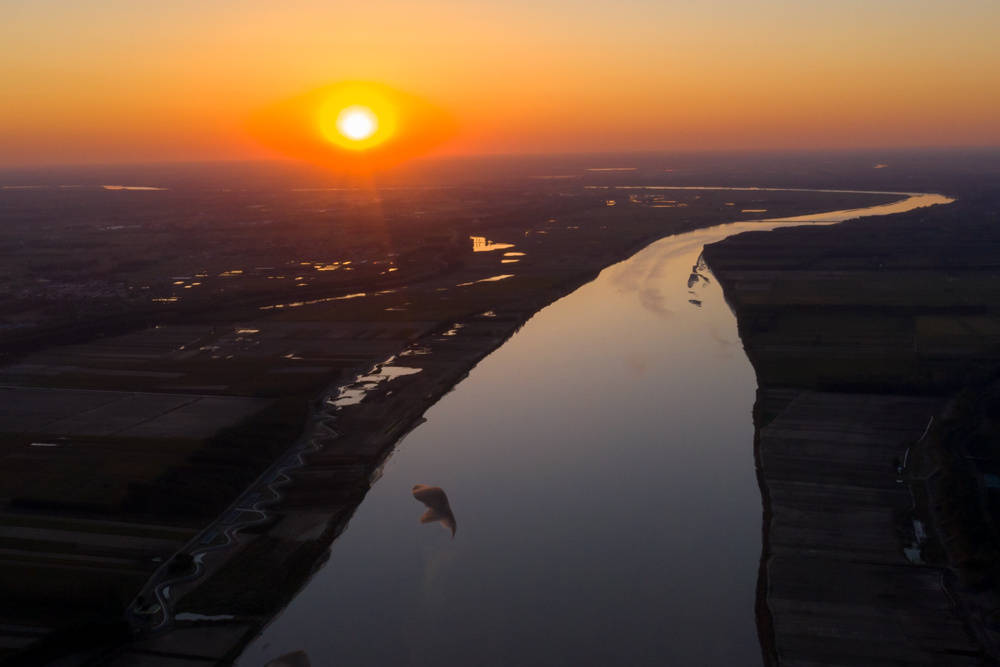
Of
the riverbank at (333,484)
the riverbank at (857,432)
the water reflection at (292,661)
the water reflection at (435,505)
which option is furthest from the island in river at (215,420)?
the riverbank at (857,432)

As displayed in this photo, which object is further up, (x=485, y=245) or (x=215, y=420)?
(x=215, y=420)

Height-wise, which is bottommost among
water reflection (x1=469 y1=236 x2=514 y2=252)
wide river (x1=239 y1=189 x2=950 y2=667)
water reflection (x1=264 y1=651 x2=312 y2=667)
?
water reflection (x1=469 y1=236 x2=514 y2=252)

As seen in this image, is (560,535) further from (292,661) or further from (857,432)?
(857,432)

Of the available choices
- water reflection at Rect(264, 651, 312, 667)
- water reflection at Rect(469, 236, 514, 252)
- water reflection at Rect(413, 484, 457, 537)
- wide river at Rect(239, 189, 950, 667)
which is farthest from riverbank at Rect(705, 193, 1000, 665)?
water reflection at Rect(469, 236, 514, 252)

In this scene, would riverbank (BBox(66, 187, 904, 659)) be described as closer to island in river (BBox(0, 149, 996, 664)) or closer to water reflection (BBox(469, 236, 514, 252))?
island in river (BBox(0, 149, 996, 664))

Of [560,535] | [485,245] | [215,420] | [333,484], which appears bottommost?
[485,245]

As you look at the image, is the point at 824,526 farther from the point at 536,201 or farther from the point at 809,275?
the point at 536,201

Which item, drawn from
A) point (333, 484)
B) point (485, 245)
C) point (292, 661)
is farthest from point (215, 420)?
point (485, 245)
